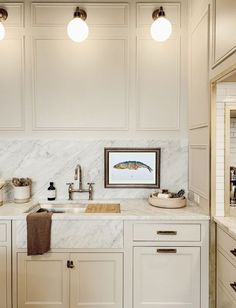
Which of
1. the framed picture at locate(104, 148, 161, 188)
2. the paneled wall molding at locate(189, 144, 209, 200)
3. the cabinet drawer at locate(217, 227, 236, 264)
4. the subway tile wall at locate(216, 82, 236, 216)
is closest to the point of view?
the cabinet drawer at locate(217, 227, 236, 264)

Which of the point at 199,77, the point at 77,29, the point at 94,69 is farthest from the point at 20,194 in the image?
the point at 199,77

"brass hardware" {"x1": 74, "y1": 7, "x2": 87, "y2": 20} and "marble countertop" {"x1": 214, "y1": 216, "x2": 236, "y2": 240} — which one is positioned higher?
"brass hardware" {"x1": 74, "y1": 7, "x2": 87, "y2": 20}

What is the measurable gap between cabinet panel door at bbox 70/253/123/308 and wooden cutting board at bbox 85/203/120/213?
1.15 ft

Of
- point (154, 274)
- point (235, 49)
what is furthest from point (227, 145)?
point (154, 274)

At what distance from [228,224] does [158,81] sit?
58.9 inches

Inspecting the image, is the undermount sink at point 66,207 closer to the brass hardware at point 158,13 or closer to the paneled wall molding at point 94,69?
the paneled wall molding at point 94,69

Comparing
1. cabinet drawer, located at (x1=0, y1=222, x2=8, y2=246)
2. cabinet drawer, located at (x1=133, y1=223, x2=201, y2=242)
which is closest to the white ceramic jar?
cabinet drawer, located at (x1=0, y1=222, x2=8, y2=246)

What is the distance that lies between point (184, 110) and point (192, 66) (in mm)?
416

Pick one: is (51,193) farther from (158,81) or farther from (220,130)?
(220,130)

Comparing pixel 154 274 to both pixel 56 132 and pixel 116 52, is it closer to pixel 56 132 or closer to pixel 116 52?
pixel 56 132

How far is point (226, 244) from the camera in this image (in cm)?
193

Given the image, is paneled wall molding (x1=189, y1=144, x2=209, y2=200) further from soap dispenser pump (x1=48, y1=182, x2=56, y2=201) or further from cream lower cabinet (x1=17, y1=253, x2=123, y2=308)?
soap dispenser pump (x1=48, y1=182, x2=56, y2=201)

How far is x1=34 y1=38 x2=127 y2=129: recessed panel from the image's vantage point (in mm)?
2748

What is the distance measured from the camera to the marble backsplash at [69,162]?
280 cm
